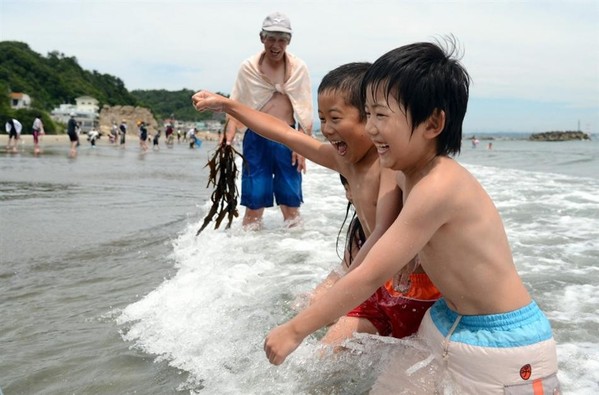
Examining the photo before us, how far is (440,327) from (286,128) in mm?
1333

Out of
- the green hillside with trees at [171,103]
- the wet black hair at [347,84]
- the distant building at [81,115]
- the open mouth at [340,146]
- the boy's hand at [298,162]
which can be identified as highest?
the green hillside with trees at [171,103]

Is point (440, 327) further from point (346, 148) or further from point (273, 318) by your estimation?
point (273, 318)

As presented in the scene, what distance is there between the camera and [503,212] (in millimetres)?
6938

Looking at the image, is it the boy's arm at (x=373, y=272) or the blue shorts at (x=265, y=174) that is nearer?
the boy's arm at (x=373, y=272)

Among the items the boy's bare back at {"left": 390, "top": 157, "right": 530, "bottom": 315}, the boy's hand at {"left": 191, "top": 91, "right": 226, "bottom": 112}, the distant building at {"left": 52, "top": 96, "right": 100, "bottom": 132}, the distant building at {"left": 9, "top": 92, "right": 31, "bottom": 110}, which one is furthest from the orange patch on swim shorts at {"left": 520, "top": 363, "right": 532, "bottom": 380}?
the distant building at {"left": 9, "top": 92, "right": 31, "bottom": 110}

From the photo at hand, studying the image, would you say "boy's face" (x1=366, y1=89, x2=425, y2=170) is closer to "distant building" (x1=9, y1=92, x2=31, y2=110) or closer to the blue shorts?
the blue shorts

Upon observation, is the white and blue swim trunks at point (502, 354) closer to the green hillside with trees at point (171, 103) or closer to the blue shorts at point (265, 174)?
the blue shorts at point (265, 174)

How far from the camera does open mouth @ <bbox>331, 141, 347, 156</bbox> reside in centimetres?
265

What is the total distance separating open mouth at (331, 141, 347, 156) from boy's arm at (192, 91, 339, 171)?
15 centimetres

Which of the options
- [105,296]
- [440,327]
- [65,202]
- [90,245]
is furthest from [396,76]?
[65,202]

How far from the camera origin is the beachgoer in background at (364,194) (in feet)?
8.00

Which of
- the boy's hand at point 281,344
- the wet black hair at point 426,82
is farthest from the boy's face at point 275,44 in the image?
the boy's hand at point 281,344

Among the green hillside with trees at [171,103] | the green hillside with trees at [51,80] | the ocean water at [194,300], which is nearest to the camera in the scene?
the ocean water at [194,300]

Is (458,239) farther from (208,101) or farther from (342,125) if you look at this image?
(208,101)
